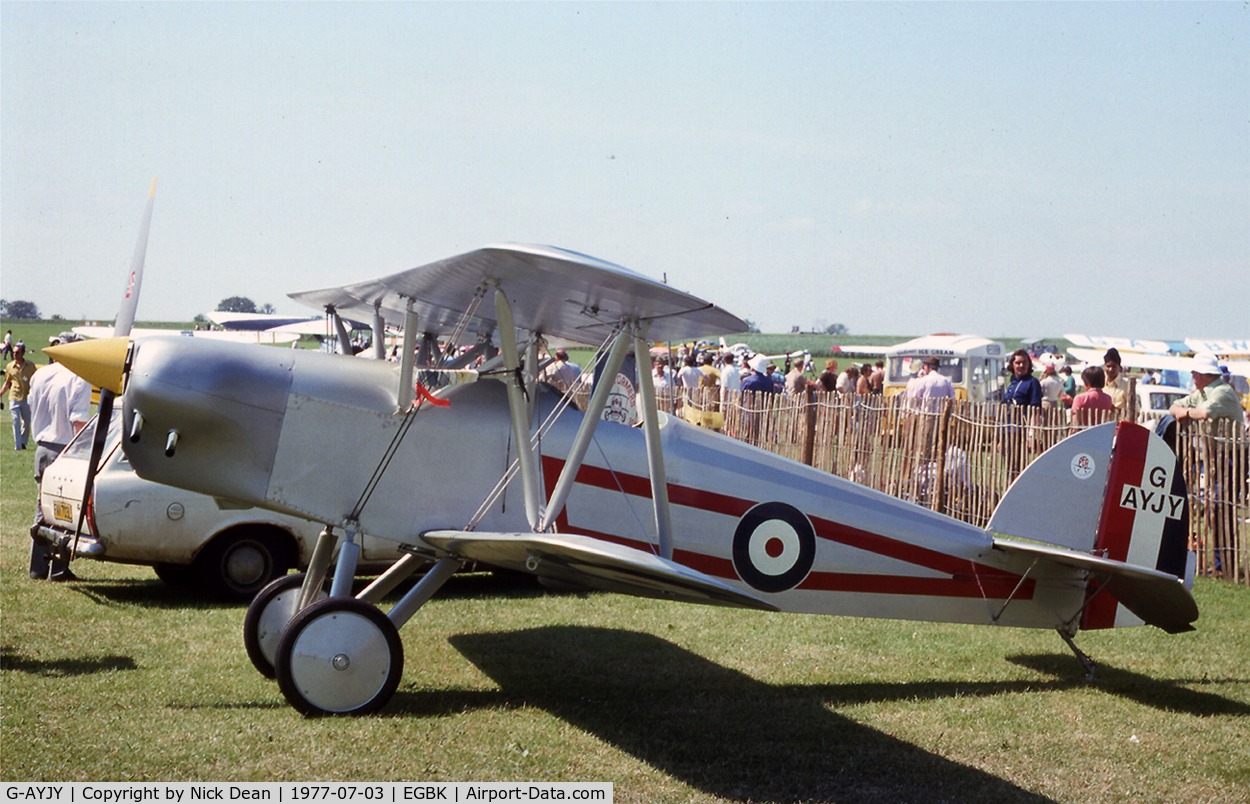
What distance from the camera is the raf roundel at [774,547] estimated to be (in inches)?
228

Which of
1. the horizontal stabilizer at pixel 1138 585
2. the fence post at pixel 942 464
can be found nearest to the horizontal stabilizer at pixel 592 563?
the horizontal stabilizer at pixel 1138 585

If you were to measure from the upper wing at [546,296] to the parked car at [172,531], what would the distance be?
1.94 metres

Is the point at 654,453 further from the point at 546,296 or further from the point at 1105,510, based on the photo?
the point at 1105,510

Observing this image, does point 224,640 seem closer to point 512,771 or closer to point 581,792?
point 512,771

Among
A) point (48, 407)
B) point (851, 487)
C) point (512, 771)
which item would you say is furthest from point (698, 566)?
point (48, 407)

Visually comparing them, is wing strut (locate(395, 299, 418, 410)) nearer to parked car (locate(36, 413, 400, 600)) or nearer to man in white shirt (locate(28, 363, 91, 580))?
parked car (locate(36, 413, 400, 600))

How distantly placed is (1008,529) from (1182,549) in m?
1.06

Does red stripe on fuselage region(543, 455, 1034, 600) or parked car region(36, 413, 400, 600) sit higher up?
red stripe on fuselage region(543, 455, 1034, 600)

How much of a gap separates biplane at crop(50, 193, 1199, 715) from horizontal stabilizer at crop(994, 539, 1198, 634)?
0.02m

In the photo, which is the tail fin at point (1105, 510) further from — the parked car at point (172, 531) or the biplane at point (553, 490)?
the parked car at point (172, 531)

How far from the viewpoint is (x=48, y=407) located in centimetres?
922

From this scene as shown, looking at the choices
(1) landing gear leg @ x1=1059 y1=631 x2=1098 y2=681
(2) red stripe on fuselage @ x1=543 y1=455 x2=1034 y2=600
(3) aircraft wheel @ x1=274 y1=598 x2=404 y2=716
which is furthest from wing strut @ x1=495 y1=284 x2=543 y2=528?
(1) landing gear leg @ x1=1059 y1=631 x2=1098 y2=681

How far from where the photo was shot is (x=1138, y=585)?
233 inches

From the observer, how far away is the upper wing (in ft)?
15.2
